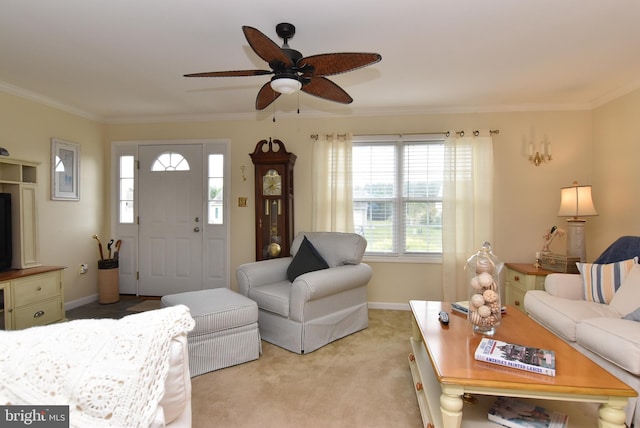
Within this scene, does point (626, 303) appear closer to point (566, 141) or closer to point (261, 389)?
point (566, 141)

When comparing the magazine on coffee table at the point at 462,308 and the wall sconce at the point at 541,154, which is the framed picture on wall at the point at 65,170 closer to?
the magazine on coffee table at the point at 462,308

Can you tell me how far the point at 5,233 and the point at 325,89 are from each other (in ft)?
9.97

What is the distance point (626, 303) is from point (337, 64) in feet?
7.81

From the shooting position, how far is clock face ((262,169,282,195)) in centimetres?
383

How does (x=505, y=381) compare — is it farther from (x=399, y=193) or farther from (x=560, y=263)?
(x=399, y=193)

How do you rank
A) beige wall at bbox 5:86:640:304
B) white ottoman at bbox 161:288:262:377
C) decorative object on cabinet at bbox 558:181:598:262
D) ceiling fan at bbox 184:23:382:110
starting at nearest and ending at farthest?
ceiling fan at bbox 184:23:382:110 < white ottoman at bbox 161:288:262:377 < decorative object on cabinet at bbox 558:181:598:262 < beige wall at bbox 5:86:640:304

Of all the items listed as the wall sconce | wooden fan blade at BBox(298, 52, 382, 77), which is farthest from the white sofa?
wooden fan blade at BBox(298, 52, 382, 77)

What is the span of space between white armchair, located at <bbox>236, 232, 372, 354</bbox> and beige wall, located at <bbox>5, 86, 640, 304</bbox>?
2.84 ft

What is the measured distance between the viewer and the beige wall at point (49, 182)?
3324 millimetres

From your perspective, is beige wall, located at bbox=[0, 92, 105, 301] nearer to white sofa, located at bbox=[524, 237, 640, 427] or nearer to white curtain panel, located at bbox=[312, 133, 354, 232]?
white curtain panel, located at bbox=[312, 133, 354, 232]

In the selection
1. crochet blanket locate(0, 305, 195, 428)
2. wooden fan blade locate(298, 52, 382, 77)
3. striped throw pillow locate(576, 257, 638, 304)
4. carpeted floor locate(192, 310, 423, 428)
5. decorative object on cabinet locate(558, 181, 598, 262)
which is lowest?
carpeted floor locate(192, 310, 423, 428)

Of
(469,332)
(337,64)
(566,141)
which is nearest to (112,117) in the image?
(337,64)

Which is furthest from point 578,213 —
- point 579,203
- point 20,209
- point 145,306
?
point 20,209

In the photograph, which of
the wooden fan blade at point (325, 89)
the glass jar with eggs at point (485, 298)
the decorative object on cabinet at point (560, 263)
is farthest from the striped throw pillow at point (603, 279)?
the wooden fan blade at point (325, 89)
